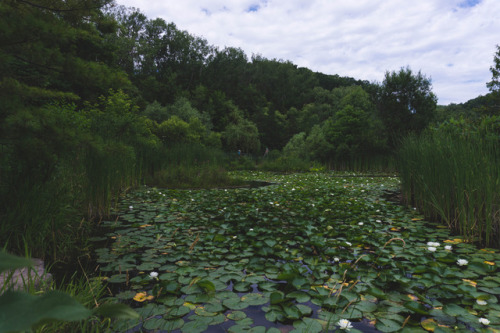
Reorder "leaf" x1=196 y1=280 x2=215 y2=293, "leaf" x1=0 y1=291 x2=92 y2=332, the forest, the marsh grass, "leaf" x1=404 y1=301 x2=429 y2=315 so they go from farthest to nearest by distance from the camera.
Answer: the marsh grass → the forest → "leaf" x1=196 y1=280 x2=215 y2=293 → "leaf" x1=404 y1=301 x2=429 y2=315 → "leaf" x1=0 y1=291 x2=92 y2=332

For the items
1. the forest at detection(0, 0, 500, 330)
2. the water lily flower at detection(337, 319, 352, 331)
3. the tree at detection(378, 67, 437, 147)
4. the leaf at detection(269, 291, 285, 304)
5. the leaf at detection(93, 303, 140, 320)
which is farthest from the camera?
the tree at detection(378, 67, 437, 147)

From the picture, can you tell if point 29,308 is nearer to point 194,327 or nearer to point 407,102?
point 194,327

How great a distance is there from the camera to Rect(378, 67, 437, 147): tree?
18.4m

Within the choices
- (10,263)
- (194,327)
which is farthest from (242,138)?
(10,263)

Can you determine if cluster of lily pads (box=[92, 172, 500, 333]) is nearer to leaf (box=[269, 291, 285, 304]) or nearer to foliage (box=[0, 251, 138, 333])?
leaf (box=[269, 291, 285, 304])

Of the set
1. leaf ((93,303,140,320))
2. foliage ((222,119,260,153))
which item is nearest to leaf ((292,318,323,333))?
leaf ((93,303,140,320))

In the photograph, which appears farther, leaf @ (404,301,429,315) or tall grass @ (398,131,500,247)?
tall grass @ (398,131,500,247)

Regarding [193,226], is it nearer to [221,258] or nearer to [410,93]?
[221,258]

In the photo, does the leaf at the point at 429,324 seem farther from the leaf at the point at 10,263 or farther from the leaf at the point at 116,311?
the leaf at the point at 10,263

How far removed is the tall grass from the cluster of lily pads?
0.30 m

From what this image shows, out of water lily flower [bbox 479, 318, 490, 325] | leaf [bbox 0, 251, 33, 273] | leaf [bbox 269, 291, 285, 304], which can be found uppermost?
leaf [bbox 0, 251, 33, 273]

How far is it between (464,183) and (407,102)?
694 inches

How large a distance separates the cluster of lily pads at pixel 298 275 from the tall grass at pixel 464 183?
0.30 m

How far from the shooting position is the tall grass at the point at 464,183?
124 inches
